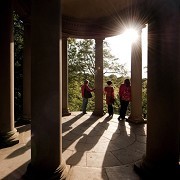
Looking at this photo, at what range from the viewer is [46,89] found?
29.1 feet

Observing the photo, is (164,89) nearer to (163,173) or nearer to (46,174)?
(163,173)

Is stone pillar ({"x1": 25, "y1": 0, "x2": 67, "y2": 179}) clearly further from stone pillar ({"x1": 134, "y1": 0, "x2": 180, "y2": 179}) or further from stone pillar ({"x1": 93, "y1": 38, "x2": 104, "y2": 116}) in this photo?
stone pillar ({"x1": 93, "y1": 38, "x2": 104, "y2": 116})

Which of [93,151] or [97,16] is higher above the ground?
[97,16]

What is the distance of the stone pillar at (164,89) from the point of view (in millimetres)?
8984

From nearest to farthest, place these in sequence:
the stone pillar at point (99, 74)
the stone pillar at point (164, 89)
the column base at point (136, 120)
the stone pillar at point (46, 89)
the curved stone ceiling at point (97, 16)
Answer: the stone pillar at point (46, 89)
the stone pillar at point (164, 89)
the curved stone ceiling at point (97, 16)
the column base at point (136, 120)
the stone pillar at point (99, 74)

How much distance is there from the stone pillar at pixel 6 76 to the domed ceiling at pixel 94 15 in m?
3.95

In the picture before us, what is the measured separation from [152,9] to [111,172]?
8.12 meters

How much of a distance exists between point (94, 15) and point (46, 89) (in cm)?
1684

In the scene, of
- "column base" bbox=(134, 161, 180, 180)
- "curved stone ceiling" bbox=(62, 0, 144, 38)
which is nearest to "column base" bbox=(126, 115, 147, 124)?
"curved stone ceiling" bbox=(62, 0, 144, 38)

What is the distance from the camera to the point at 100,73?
25.6 meters

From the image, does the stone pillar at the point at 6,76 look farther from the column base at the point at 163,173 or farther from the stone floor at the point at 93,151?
the column base at the point at 163,173

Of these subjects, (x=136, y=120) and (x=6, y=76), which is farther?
A: (x=136, y=120)

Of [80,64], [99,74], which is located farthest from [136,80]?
[80,64]

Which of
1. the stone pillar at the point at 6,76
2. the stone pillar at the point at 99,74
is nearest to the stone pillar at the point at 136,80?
the stone pillar at the point at 99,74
